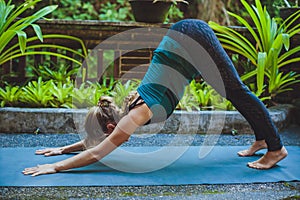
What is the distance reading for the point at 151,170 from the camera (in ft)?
8.14

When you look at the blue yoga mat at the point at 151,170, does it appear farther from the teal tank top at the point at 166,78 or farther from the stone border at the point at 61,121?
the stone border at the point at 61,121

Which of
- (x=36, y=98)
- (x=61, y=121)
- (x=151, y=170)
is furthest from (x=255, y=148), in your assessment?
(x=36, y=98)

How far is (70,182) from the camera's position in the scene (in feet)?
7.09

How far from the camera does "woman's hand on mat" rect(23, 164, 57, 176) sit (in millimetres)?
2272

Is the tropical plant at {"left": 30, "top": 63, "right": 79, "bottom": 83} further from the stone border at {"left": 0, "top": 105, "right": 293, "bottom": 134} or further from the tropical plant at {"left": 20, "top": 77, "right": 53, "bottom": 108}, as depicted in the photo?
the stone border at {"left": 0, "top": 105, "right": 293, "bottom": 134}

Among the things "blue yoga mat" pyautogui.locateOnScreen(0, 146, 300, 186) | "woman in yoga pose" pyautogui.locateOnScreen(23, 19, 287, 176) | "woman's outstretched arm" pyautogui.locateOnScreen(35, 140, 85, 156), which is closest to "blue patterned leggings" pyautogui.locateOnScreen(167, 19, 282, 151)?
"woman in yoga pose" pyautogui.locateOnScreen(23, 19, 287, 176)

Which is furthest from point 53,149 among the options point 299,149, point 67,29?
point 67,29

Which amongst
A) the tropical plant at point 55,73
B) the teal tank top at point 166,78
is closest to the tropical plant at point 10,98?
the tropical plant at point 55,73

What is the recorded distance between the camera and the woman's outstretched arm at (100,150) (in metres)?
2.28

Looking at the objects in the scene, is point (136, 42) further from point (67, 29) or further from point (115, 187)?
point (115, 187)

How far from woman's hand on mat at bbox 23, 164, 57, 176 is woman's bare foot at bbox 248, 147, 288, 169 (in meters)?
1.16

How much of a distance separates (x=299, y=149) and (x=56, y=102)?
6.50 ft

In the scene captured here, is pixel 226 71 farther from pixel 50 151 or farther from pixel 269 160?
pixel 50 151

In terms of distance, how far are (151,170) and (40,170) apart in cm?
62
